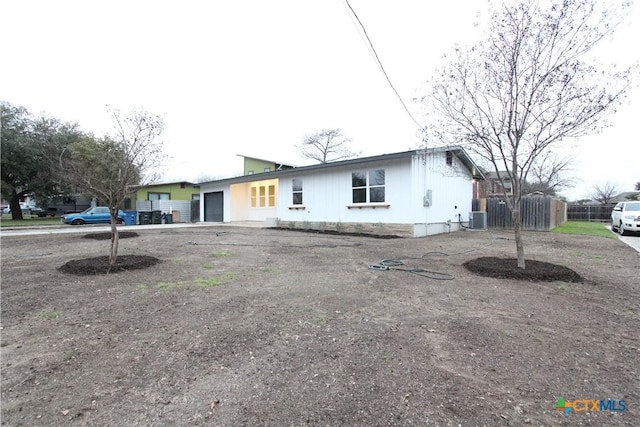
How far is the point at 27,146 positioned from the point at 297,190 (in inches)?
811

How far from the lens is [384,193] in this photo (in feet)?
39.7

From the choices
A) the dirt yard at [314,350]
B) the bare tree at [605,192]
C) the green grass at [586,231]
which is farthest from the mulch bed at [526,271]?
the bare tree at [605,192]

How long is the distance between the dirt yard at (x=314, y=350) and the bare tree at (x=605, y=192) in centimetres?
5717

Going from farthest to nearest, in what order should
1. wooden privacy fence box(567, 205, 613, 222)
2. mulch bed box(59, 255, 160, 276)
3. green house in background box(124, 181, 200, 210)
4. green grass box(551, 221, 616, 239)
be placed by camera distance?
green house in background box(124, 181, 200, 210) < wooden privacy fence box(567, 205, 613, 222) < green grass box(551, 221, 616, 239) < mulch bed box(59, 255, 160, 276)

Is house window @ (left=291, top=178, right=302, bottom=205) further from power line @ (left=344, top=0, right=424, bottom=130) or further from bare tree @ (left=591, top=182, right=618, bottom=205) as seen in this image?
bare tree @ (left=591, top=182, right=618, bottom=205)

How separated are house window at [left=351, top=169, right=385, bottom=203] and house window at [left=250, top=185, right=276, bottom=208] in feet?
23.9

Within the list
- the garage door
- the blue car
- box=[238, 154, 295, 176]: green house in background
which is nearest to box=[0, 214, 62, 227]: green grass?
the blue car

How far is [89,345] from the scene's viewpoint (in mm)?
2744

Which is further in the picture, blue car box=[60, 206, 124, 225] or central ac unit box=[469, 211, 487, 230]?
blue car box=[60, 206, 124, 225]

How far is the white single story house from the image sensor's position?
1145 cm

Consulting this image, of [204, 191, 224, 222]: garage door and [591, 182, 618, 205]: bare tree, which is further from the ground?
[591, 182, 618, 205]: bare tree

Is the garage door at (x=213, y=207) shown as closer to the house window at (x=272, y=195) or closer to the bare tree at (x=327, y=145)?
the house window at (x=272, y=195)

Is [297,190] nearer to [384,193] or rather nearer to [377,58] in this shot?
[384,193]

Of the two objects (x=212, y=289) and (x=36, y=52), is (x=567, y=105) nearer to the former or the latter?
(x=212, y=289)
